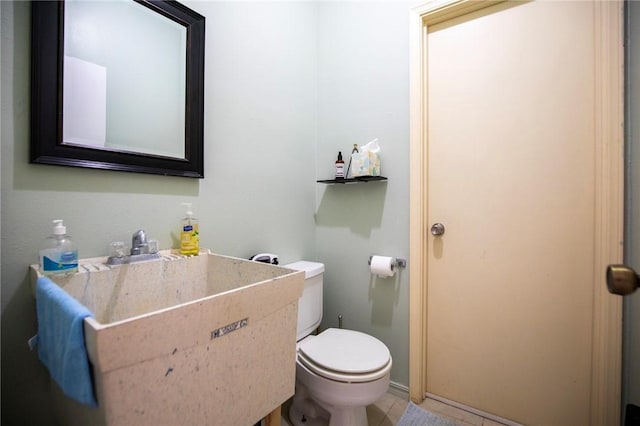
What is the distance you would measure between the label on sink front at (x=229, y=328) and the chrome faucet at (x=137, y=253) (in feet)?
1.55

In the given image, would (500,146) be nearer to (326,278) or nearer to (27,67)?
(326,278)

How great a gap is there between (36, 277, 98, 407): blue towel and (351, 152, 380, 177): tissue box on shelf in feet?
4.12

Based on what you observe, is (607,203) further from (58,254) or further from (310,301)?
(58,254)

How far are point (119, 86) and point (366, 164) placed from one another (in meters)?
1.11

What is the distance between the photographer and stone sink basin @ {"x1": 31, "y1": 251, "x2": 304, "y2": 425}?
50 cm

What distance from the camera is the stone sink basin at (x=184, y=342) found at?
500mm

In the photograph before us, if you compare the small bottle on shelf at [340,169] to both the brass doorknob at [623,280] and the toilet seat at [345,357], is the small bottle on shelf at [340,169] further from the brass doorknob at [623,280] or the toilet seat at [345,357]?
the brass doorknob at [623,280]

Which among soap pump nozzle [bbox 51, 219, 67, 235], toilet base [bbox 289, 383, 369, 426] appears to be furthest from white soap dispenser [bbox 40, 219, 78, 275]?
toilet base [bbox 289, 383, 369, 426]

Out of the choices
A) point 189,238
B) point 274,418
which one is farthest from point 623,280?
point 189,238

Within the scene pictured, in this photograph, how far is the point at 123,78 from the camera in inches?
37.3

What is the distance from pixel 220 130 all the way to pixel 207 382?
1.02 meters

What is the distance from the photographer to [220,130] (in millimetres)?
1255

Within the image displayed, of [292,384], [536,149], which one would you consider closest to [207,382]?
[292,384]

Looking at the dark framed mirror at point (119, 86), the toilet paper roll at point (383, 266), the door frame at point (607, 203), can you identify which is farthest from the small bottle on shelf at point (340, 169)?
the door frame at point (607, 203)
